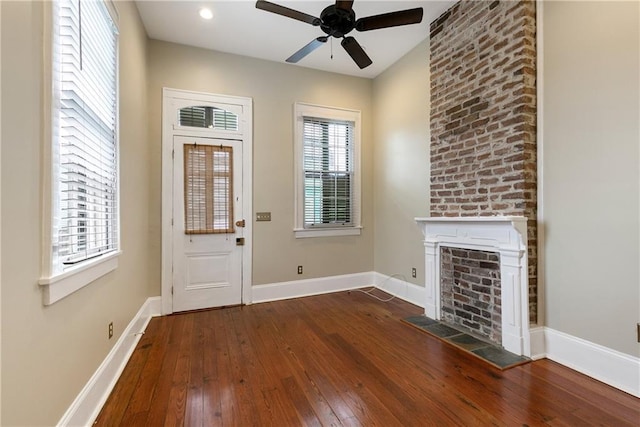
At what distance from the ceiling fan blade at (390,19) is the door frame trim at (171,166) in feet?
6.28

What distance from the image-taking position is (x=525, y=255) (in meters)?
2.38

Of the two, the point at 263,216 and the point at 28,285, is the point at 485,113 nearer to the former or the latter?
the point at 263,216

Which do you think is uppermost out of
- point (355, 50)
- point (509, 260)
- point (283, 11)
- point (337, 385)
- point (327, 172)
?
point (283, 11)

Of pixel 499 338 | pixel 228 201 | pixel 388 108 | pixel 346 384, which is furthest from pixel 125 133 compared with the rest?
pixel 499 338

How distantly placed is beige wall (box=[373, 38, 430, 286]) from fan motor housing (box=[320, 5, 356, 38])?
151 cm

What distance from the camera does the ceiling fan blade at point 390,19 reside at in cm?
233

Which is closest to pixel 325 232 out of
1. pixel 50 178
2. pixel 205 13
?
pixel 205 13

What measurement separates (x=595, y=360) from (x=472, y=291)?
0.95 metres

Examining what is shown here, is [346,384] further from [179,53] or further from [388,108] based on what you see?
[179,53]

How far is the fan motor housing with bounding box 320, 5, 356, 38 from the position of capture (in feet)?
7.60

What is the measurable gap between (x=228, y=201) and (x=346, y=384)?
2534mm

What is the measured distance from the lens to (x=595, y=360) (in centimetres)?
209

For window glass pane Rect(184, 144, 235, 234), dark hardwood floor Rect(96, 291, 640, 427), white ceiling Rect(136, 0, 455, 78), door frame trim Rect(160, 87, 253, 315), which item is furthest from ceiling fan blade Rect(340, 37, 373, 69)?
dark hardwood floor Rect(96, 291, 640, 427)

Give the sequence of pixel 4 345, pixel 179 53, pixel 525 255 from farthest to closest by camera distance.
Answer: pixel 179 53 → pixel 525 255 → pixel 4 345
